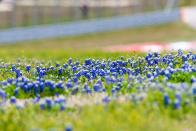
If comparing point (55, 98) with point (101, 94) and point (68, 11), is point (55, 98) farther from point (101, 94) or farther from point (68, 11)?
point (68, 11)

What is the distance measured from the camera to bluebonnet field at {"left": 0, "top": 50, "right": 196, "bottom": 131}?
5906 millimetres

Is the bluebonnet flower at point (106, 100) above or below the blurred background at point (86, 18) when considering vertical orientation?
below

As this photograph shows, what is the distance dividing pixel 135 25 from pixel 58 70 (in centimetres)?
4002

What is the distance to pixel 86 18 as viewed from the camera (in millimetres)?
47438

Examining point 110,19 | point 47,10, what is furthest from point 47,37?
point 110,19

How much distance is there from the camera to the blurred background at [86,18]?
44406mm

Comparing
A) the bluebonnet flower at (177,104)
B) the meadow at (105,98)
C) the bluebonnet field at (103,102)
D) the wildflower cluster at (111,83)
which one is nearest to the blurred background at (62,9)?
the wildflower cluster at (111,83)

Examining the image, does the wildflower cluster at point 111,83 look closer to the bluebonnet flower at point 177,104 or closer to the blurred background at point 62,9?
the bluebonnet flower at point 177,104

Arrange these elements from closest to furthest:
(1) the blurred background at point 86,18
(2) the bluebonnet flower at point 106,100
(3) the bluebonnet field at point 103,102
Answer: (3) the bluebonnet field at point 103,102 < (2) the bluebonnet flower at point 106,100 < (1) the blurred background at point 86,18

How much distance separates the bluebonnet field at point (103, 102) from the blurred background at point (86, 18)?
36.0 m

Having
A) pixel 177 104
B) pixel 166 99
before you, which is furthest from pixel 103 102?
pixel 177 104

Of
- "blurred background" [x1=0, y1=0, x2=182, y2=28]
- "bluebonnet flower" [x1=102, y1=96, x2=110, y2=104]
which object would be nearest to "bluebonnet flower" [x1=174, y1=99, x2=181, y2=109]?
"bluebonnet flower" [x1=102, y1=96, x2=110, y2=104]

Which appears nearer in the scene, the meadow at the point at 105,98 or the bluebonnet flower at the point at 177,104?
the meadow at the point at 105,98

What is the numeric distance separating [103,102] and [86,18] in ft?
135
